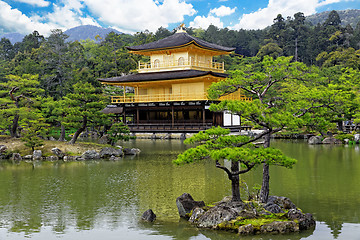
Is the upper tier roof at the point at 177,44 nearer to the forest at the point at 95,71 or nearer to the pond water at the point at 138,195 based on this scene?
the forest at the point at 95,71

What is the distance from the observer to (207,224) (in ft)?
31.7

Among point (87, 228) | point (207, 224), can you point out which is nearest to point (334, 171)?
point (207, 224)

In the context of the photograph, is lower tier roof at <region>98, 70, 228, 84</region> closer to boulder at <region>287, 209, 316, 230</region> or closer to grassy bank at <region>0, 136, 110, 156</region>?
grassy bank at <region>0, 136, 110, 156</region>

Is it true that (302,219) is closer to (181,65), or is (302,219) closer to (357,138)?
(357,138)

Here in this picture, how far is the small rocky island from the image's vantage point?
9.26 m

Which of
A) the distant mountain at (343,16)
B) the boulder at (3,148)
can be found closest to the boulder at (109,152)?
the boulder at (3,148)

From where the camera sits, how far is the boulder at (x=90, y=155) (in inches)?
916

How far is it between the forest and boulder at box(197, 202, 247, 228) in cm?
348

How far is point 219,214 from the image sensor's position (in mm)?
9805

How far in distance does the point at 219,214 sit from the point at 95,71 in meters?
45.2

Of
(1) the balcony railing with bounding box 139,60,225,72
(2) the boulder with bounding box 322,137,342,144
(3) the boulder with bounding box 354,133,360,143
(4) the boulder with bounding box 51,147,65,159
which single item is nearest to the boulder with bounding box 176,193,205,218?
(4) the boulder with bounding box 51,147,65,159

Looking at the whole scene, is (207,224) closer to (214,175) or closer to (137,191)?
(137,191)

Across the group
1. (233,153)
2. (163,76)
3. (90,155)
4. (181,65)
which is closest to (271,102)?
(233,153)

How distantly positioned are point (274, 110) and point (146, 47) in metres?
27.3
